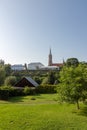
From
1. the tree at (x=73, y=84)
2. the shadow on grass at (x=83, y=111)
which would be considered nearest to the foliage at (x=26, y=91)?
the tree at (x=73, y=84)

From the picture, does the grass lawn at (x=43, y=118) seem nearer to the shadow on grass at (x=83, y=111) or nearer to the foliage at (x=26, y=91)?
the shadow on grass at (x=83, y=111)

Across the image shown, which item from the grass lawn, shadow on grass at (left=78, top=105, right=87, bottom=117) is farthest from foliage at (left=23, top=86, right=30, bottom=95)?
shadow on grass at (left=78, top=105, right=87, bottom=117)

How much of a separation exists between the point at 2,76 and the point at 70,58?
49.8 m

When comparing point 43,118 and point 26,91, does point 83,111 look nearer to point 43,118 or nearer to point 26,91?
point 43,118

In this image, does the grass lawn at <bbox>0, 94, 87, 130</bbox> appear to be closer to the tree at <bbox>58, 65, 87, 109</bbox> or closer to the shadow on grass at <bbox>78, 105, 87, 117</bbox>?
the shadow on grass at <bbox>78, 105, 87, 117</bbox>

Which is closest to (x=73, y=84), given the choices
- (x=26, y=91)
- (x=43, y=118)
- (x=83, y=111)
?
(x=83, y=111)

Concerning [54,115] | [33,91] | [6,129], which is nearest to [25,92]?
[33,91]

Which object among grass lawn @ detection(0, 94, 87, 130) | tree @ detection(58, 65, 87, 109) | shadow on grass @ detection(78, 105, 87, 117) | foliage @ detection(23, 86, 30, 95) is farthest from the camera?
foliage @ detection(23, 86, 30, 95)

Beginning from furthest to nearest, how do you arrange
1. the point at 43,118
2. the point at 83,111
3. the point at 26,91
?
the point at 26,91, the point at 83,111, the point at 43,118

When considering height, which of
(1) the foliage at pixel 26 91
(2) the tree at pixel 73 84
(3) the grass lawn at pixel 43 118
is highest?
(2) the tree at pixel 73 84

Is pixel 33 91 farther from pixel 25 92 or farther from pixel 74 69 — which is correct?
pixel 74 69

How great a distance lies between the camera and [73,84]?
24.1 meters

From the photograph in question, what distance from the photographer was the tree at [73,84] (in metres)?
23.8

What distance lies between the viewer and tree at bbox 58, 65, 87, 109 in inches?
938
